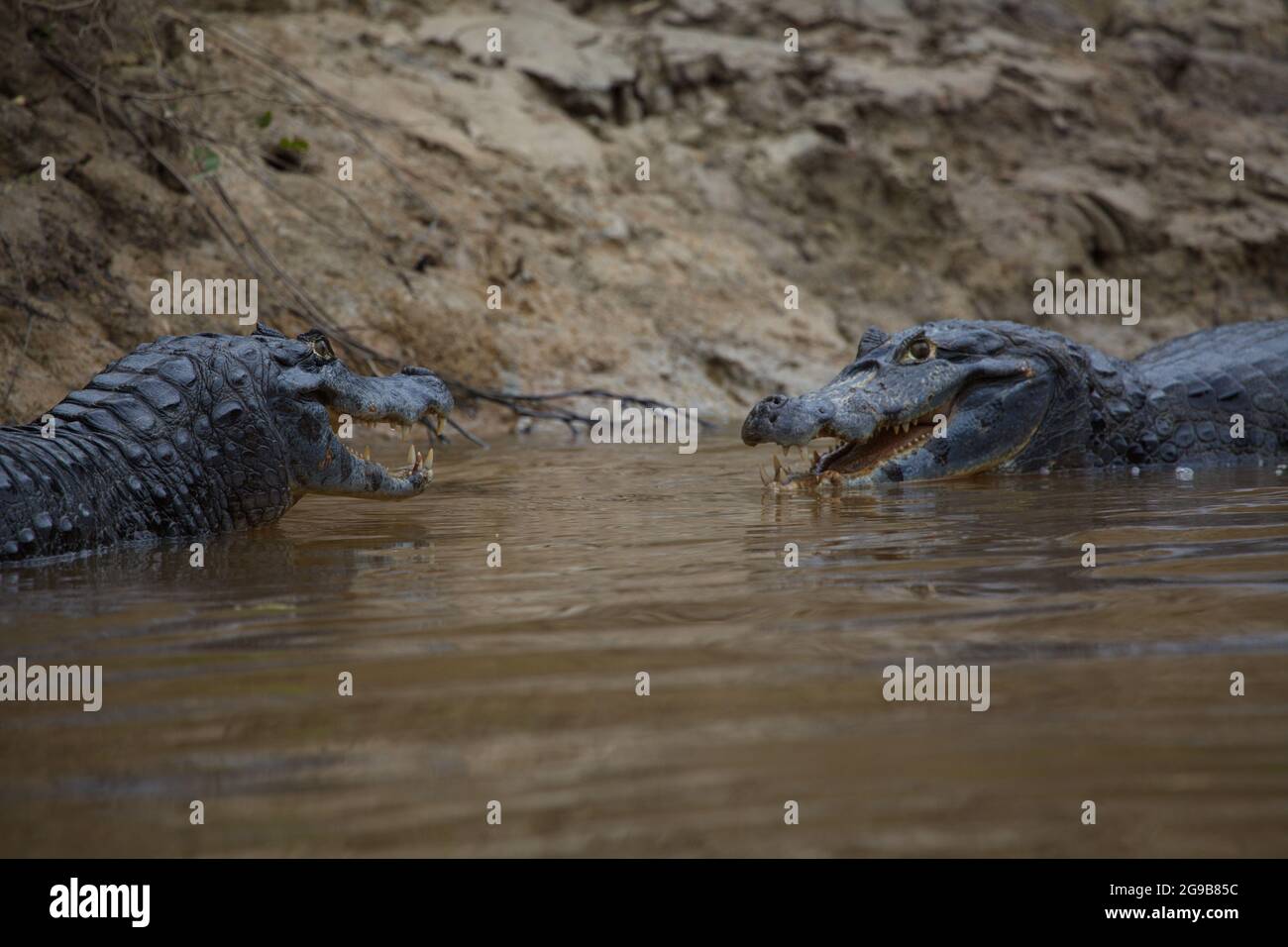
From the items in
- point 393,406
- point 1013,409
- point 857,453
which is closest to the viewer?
point 393,406

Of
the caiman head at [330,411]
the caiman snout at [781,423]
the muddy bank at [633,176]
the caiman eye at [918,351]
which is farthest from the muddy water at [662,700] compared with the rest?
the muddy bank at [633,176]

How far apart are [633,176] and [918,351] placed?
660 cm

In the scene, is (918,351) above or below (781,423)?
above

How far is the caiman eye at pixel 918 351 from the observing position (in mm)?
5758

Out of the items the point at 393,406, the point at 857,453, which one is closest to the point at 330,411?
the point at 393,406

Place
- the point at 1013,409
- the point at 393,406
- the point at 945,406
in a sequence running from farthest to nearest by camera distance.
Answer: the point at 1013,409 < the point at 945,406 < the point at 393,406

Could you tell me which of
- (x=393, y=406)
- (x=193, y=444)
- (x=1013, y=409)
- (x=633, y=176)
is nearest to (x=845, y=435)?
(x=1013, y=409)

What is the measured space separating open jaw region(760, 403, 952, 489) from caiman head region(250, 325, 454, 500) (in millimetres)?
1395

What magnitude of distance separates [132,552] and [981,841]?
9.93ft

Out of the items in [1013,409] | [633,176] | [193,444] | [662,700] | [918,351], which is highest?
[633,176]

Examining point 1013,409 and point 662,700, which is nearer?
point 662,700

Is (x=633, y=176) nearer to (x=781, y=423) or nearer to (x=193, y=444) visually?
(x=781, y=423)

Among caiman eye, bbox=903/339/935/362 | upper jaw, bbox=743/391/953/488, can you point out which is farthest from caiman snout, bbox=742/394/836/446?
caiman eye, bbox=903/339/935/362

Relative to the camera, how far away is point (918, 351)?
5.79 metres
